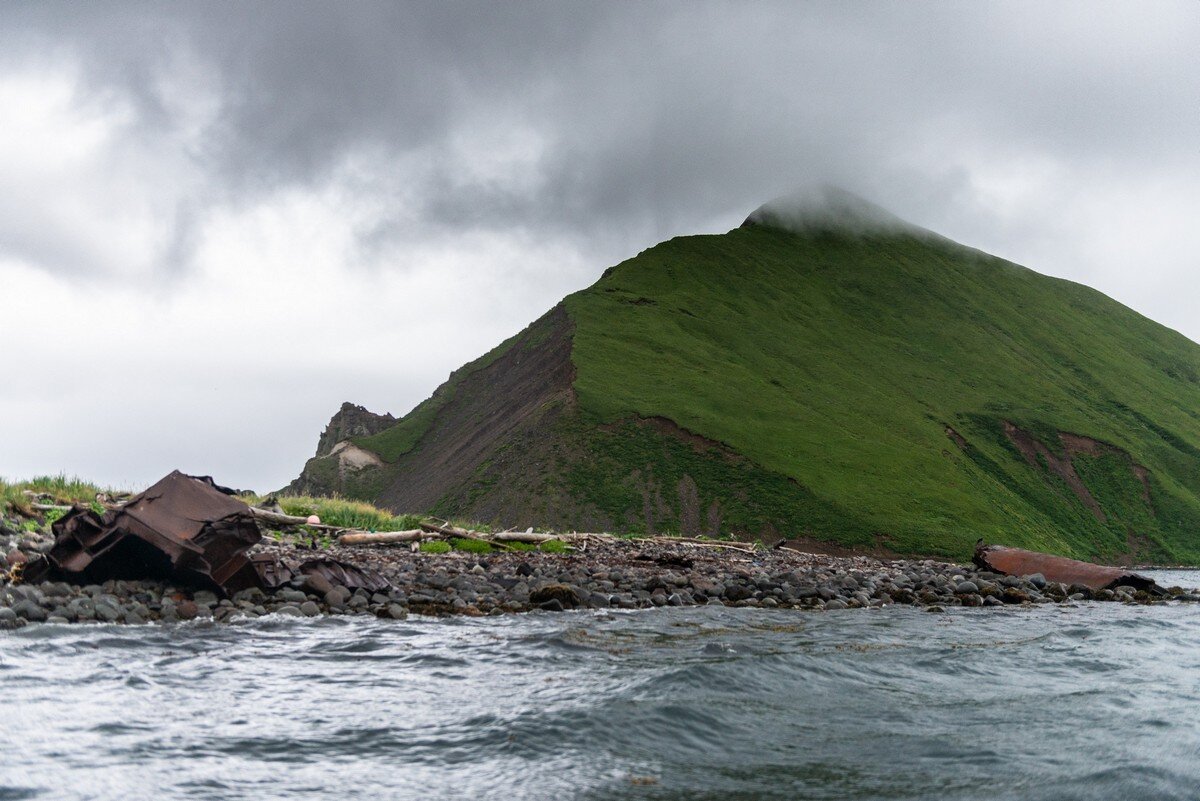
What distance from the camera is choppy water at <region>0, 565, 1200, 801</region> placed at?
8.41 meters

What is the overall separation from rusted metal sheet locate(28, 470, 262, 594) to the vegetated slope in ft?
194

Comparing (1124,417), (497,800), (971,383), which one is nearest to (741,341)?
(971,383)

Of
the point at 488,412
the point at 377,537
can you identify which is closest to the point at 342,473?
the point at 488,412

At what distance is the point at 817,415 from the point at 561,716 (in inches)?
4097

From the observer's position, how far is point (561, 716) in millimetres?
10695

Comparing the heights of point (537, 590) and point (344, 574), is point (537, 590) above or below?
below

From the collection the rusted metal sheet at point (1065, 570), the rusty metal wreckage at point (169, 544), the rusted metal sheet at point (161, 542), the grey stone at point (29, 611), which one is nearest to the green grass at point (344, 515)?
the rusty metal wreckage at point (169, 544)

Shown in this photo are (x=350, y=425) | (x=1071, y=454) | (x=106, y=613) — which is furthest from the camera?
(x=350, y=425)

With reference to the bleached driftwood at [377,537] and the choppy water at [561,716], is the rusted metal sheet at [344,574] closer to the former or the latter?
the choppy water at [561,716]

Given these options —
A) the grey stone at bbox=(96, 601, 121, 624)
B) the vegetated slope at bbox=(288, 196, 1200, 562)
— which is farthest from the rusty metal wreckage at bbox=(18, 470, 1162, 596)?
the vegetated slope at bbox=(288, 196, 1200, 562)

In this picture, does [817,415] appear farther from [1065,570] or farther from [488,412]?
[1065,570]

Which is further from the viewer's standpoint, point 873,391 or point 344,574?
point 873,391

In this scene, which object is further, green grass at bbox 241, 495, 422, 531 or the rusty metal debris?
green grass at bbox 241, 495, 422, 531

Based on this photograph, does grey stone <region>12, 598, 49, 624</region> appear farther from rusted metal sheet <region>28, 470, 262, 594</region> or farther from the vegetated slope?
the vegetated slope
